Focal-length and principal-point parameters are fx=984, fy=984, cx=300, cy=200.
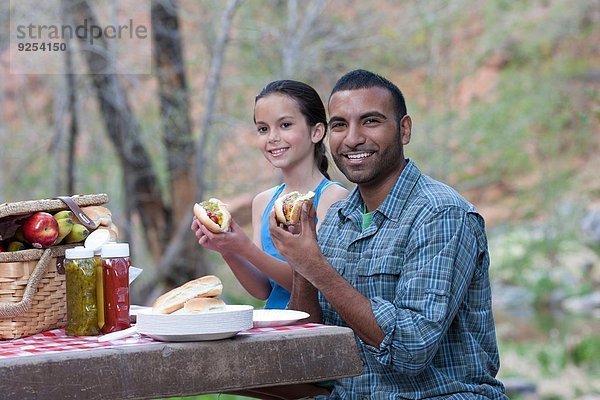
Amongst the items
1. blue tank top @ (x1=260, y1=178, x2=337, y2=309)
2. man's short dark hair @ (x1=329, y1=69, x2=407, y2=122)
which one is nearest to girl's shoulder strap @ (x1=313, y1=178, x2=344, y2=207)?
blue tank top @ (x1=260, y1=178, x2=337, y2=309)

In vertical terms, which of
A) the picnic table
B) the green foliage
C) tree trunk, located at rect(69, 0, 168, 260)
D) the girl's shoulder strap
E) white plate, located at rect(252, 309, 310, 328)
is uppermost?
tree trunk, located at rect(69, 0, 168, 260)

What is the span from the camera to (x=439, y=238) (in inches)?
98.1

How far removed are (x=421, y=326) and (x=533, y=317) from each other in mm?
12979

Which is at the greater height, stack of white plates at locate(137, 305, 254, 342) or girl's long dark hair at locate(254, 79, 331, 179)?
girl's long dark hair at locate(254, 79, 331, 179)

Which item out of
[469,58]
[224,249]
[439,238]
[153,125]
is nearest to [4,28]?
[153,125]

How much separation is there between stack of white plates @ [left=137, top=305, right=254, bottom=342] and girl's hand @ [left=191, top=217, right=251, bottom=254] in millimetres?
546

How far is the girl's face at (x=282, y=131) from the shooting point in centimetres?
337

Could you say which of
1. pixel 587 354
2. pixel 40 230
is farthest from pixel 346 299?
pixel 587 354

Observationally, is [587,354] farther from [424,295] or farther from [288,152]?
[424,295]

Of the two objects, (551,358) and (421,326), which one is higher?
(421,326)

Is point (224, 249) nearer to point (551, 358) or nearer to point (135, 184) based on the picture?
point (135, 184)

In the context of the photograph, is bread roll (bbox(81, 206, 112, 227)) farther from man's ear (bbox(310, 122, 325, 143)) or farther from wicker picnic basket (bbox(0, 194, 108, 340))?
man's ear (bbox(310, 122, 325, 143))

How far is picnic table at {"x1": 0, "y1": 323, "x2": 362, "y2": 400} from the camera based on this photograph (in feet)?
6.72

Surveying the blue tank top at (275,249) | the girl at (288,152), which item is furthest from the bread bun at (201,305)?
the blue tank top at (275,249)
